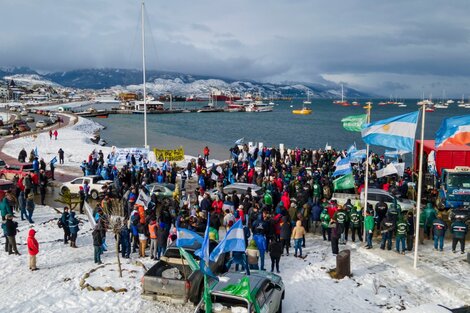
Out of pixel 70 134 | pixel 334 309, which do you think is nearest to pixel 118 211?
pixel 334 309

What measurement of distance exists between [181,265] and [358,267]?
6.03 metres

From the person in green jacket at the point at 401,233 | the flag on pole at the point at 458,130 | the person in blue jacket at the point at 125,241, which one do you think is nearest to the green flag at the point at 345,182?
the person in green jacket at the point at 401,233

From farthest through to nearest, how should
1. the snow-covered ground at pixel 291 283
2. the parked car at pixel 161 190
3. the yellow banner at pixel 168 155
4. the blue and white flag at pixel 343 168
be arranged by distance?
the yellow banner at pixel 168 155, the parked car at pixel 161 190, the blue and white flag at pixel 343 168, the snow-covered ground at pixel 291 283

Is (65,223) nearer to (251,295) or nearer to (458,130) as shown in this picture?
(251,295)

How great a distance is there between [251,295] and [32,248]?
790 centimetres

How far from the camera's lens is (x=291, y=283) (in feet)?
42.6

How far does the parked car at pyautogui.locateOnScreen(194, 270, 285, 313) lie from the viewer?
30.6 feet

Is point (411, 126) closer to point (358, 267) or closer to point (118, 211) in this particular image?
point (358, 267)

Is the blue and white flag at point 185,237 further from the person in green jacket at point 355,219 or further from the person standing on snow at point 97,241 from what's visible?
the person in green jacket at point 355,219

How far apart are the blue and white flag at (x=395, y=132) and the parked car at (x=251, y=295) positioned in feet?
21.3

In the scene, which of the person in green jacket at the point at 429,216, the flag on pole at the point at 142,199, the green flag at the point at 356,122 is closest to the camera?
the person in green jacket at the point at 429,216

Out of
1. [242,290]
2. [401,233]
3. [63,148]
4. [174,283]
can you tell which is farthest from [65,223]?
[63,148]

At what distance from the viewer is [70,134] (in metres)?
60.0

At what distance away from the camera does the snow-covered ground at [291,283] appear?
1142cm
